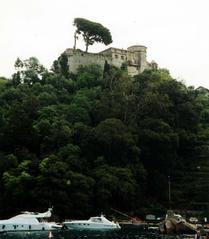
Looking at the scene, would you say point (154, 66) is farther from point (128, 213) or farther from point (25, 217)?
point (25, 217)

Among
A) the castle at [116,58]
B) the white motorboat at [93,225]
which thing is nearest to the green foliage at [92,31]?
the castle at [116,58]

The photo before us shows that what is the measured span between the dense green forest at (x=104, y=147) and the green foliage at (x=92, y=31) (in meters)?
19.4

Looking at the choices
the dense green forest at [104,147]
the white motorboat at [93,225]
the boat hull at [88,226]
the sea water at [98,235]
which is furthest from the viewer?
the dense green forest at [104,147]

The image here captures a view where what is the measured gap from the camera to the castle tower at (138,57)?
13200cm

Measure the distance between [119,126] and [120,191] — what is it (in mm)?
12447

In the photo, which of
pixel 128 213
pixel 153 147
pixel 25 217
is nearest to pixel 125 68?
pixel 153 147

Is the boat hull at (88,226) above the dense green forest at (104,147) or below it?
below

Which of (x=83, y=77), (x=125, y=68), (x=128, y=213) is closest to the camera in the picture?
(x=128, y=213)

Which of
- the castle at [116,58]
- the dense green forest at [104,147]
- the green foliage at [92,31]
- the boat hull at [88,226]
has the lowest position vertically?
the boat hull at [88,226]

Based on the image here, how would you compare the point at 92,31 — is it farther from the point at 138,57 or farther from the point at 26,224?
the point at 26,224

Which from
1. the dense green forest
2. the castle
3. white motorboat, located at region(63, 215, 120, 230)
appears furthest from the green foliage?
white motorboat, located at region(63, 215, 120, 230)

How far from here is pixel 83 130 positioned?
89875mm

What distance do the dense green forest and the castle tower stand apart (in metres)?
22.3

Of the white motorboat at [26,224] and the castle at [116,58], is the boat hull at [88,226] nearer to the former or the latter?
the white motorboat at [26,224]
